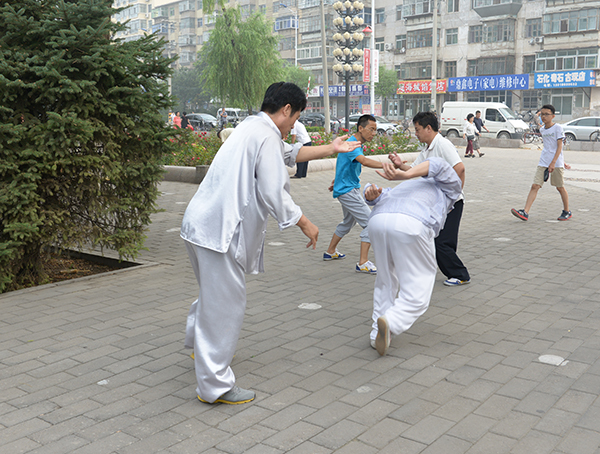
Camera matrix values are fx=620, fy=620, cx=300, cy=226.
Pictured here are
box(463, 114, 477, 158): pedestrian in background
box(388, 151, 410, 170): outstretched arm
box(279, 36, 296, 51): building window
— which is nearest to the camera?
box(388, 151, 410, 170): outstretched arm

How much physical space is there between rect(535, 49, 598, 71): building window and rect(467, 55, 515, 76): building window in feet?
10.7

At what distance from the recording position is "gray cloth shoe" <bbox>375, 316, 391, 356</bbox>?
13.4 feet

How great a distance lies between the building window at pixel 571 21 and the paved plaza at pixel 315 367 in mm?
42122

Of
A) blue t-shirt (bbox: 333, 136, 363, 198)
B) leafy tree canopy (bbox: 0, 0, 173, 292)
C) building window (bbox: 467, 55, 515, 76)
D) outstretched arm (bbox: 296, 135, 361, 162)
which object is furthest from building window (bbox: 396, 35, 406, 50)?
outstretched arm (bbox: 296, 135, 361, 162)

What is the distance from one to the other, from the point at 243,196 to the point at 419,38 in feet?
185

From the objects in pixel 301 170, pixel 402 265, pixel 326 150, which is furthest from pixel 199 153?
pixel 326 150

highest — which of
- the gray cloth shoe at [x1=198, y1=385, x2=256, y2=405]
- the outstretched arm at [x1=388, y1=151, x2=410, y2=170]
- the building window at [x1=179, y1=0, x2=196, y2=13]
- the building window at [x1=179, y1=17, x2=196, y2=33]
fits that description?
A: the building window at [x1=179, y1=0, x2=196, y2=13]

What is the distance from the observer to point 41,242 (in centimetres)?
595

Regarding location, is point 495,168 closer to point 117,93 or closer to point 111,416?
point 117,93

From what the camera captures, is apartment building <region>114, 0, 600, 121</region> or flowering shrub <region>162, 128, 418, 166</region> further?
apartment building <region>114, 0, 600, 121</region>

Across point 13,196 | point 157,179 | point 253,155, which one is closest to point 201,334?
point 253,155

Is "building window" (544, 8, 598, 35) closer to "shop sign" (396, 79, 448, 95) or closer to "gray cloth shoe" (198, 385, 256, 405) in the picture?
"shop sign" (396, 79, 448, 95)

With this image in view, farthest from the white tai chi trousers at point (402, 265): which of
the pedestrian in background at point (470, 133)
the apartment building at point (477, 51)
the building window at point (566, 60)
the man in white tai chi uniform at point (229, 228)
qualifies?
the building window at point (566, 60)

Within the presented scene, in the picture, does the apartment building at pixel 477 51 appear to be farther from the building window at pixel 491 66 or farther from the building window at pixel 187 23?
the building window at pixel 187 23
